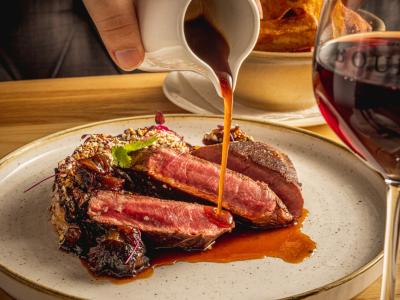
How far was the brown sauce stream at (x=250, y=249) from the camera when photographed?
1592 millimetres

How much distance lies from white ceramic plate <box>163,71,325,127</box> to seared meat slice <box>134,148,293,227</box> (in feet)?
2.08

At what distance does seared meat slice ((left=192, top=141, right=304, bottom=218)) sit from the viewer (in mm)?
1818

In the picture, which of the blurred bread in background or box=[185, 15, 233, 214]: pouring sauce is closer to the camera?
box=[185, 15, 233, 214]: pouring sauce

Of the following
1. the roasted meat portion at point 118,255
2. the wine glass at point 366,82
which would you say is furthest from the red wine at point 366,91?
the roasted meat portion at point 118,255

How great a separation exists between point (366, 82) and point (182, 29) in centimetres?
52

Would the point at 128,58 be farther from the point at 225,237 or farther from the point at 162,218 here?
the point at 225,237

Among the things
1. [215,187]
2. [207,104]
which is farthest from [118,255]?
[207,104]

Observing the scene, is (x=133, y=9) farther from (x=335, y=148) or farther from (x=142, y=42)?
(x=335, y=148)

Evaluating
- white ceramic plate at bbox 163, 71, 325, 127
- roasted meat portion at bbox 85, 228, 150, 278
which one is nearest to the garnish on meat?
roasted meat portion at bbox 85, 228, 150, 278

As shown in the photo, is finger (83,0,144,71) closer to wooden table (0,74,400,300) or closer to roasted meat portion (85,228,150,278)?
roasted meat portion (85,228,150,278)

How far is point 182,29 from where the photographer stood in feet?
4.50

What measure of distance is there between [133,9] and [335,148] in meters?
0.95

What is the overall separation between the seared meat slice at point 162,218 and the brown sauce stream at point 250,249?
34 mm

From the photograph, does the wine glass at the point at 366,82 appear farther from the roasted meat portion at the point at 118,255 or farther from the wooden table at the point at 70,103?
the wooden table at the point at 70,103
